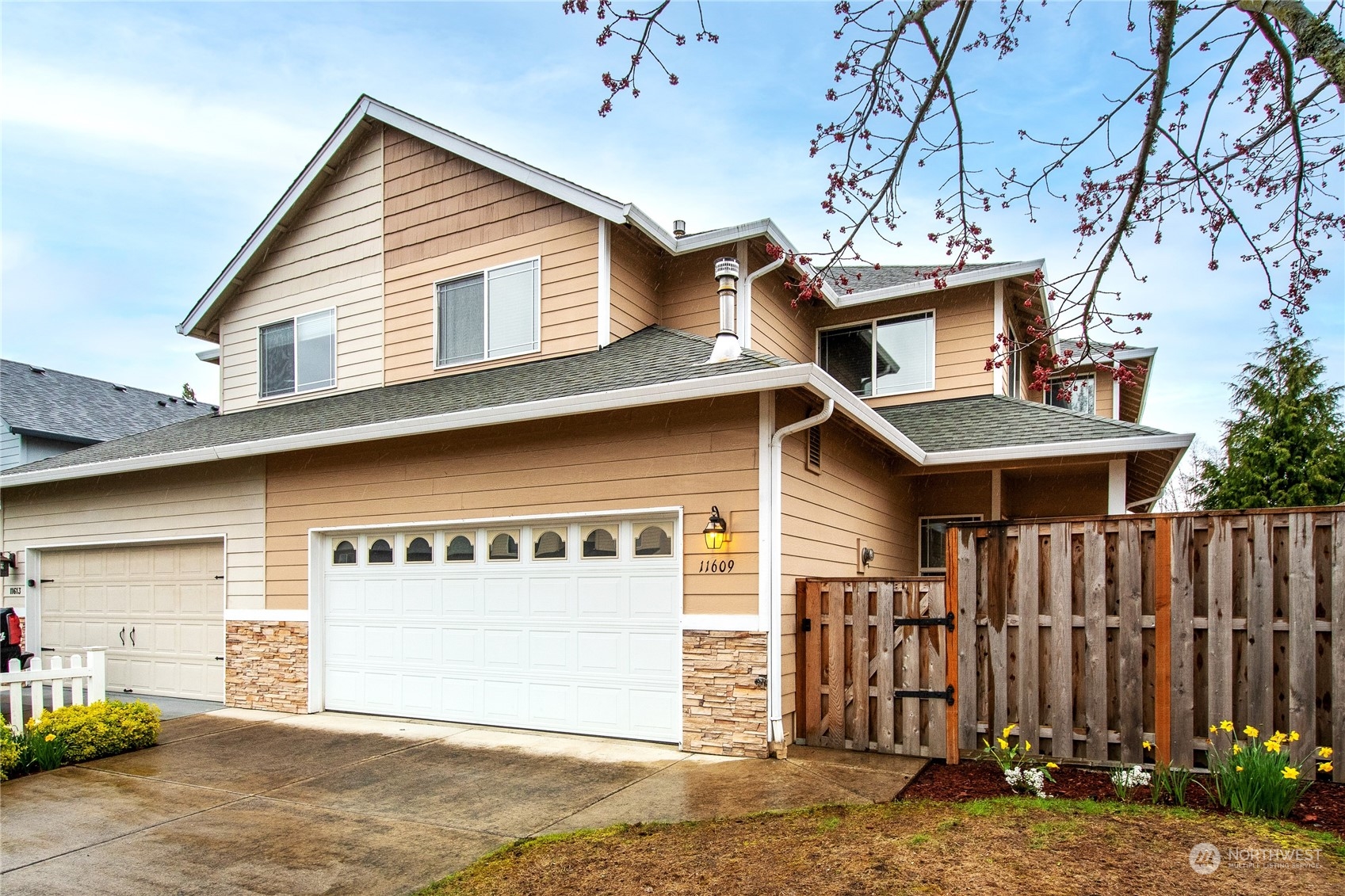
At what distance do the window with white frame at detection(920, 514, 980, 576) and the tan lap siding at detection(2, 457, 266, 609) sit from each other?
8.45 metres

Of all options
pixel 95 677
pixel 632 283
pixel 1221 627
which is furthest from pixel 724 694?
pixel 95 677

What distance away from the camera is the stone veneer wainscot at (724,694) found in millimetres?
7090

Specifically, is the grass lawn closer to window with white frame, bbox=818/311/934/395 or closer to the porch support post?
the porch support post

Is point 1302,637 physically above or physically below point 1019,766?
above

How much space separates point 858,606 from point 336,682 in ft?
19.6

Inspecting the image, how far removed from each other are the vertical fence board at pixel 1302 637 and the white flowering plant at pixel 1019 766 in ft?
4.75

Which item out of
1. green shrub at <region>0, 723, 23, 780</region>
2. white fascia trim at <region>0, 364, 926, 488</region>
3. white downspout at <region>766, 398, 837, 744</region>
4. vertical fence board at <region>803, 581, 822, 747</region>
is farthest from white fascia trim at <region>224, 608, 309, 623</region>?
vertical fence board at <region>803, 581, 822, 747</region>

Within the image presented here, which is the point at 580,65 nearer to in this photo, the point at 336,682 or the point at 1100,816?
the point at 1100,816

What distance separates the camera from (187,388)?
1543 inches

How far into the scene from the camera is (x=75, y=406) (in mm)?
18891

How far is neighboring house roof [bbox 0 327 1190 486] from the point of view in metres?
7.18

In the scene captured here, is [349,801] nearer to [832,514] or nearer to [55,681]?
[55,681]

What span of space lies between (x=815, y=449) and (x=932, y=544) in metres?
4.69

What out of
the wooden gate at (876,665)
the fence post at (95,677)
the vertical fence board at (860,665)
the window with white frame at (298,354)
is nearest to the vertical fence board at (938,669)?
the wooden gate at (876,665)
